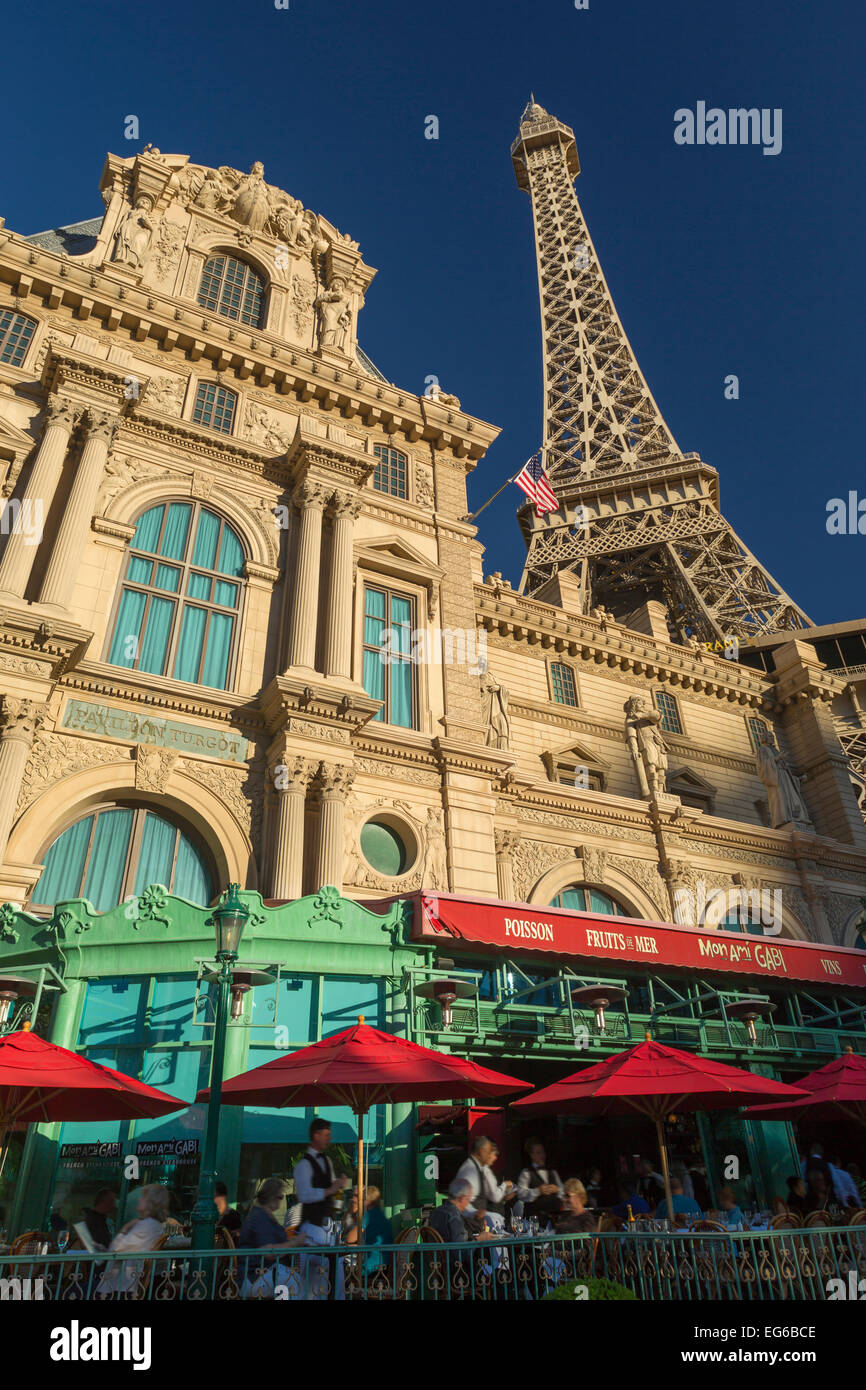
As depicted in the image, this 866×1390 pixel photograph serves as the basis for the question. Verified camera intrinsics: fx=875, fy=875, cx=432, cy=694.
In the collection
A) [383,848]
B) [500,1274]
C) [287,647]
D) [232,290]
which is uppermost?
[232,290]

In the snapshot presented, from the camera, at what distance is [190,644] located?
71.0 ft

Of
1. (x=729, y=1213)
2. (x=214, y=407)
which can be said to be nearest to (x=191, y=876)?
(x=729, y=1213)

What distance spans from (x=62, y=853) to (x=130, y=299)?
52.0ft

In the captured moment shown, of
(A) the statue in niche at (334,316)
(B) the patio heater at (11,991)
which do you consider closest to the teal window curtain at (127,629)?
(B) the patio heater at (11,991)

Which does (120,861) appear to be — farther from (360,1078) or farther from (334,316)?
(334,316)

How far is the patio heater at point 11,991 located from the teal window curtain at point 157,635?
8851mm

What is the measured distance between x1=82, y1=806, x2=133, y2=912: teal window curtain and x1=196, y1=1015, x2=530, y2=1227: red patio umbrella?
27.8ft

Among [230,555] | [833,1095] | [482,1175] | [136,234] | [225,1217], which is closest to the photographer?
[482,1175]

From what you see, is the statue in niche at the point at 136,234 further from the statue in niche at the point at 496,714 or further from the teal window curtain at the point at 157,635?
the statue in niche at the point at 496,714

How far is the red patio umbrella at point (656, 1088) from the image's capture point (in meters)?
11.4

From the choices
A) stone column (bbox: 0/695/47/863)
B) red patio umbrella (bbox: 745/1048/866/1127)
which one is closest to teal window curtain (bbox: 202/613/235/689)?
stone column (bbox: 0/695/47/863)

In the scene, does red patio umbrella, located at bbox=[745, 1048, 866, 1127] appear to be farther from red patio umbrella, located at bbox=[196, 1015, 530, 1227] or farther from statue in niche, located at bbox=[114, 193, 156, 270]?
statue in niche, located at bbox=[114, 193, 156, 270]

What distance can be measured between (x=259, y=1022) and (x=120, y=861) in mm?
6297

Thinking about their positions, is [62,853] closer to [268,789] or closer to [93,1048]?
[268,789]
